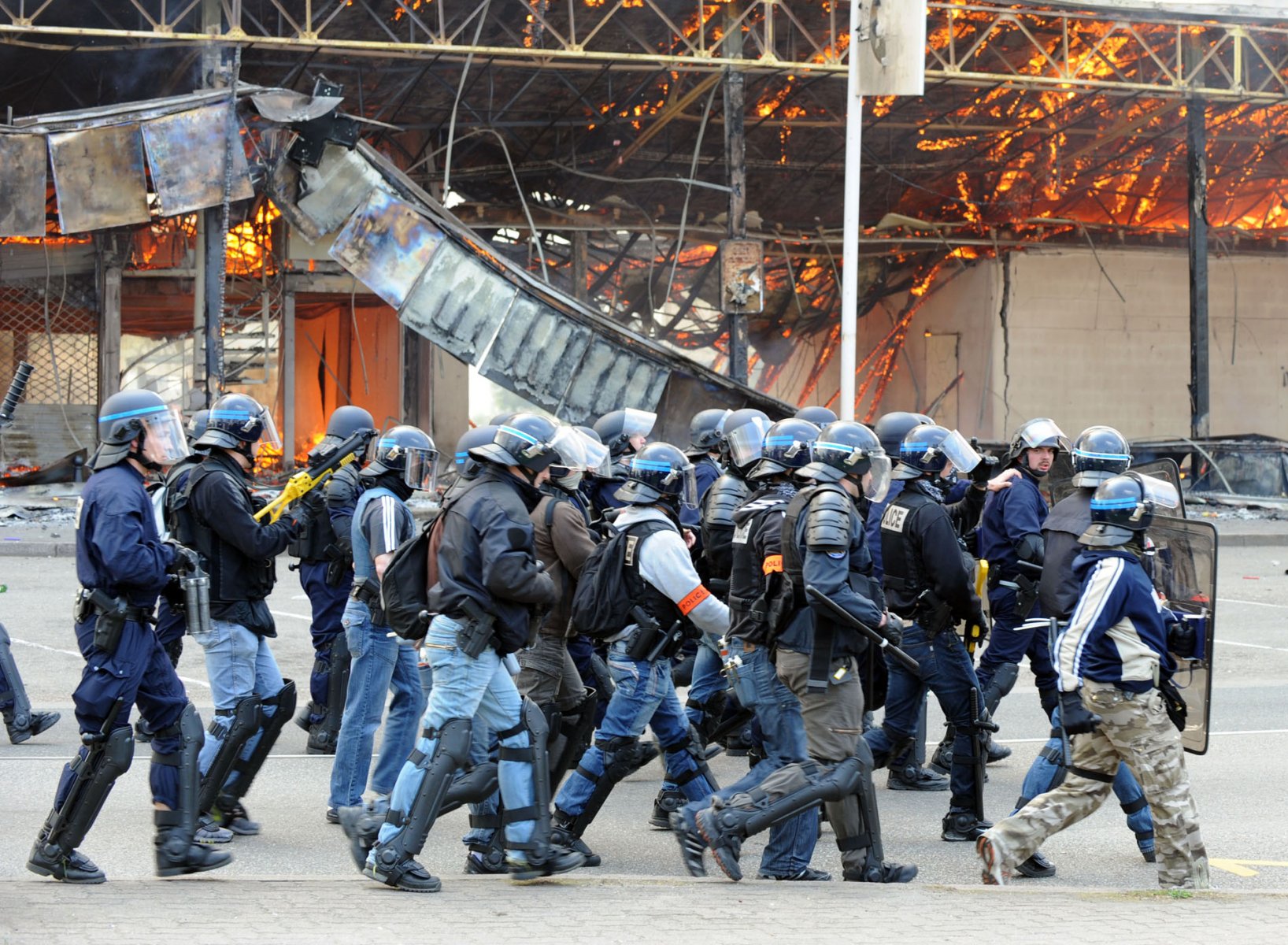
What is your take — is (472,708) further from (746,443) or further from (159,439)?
(746,443)

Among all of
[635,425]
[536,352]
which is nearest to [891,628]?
[635,425]

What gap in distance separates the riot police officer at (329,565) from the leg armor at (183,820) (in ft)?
5.92

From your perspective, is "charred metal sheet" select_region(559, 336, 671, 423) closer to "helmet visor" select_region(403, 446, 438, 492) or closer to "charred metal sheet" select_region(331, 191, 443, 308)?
"charred metal sheet" select_region(331, 191, 443, 308)

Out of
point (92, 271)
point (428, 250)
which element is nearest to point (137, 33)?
point (428, 250)

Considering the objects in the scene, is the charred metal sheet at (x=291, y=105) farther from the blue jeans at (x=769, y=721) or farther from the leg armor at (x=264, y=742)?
the blue jeans at (x=769, y=721)

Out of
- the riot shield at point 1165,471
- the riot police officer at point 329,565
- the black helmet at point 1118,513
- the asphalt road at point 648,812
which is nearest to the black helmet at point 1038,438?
the riot shield at point 1165,471

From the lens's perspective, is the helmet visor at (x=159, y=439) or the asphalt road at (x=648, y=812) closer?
the helmet visor at (x=159, y=439)

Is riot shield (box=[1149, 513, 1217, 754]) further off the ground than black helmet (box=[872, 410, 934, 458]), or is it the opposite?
black helmet (box=[872, 410, 934, 458])

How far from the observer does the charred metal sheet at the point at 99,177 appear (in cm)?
1755

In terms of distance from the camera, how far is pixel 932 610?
7090mm

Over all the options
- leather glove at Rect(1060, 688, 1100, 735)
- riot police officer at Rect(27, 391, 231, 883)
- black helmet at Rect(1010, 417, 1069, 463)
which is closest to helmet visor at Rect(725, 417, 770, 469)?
black helmet at Rect(1010, 417, 1069, 463)

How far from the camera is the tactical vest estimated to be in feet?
22.5

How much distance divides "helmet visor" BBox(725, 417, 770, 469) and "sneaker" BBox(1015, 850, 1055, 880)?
7.12 ft

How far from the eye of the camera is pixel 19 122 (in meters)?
17.4
